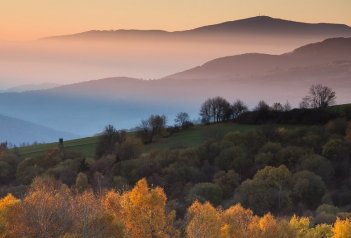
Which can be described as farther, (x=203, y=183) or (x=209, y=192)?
(x=203, y=183)

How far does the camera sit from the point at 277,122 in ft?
459

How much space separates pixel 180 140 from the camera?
437 ft

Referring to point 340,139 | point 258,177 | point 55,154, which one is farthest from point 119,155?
point 340,139

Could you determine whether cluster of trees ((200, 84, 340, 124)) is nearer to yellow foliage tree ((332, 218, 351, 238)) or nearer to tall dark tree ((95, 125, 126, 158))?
tall dark tree ((95, 125, 126, 158))

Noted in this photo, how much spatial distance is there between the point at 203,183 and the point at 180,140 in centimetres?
4395

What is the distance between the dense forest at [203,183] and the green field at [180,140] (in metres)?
2.31

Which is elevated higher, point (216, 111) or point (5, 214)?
point (216, 111)

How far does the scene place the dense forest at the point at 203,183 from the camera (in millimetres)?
42719

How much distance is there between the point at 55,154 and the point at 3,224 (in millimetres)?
89798

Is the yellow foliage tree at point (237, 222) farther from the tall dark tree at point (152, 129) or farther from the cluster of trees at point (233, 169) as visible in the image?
the tall dark tree at point (152, 129)

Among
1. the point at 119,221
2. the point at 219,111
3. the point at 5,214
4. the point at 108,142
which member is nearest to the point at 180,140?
the point at 108,142

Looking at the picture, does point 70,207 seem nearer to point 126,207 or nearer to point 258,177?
point 126,207

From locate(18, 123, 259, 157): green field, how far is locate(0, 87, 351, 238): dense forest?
231 cm

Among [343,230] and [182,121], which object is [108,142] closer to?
[182,121]
